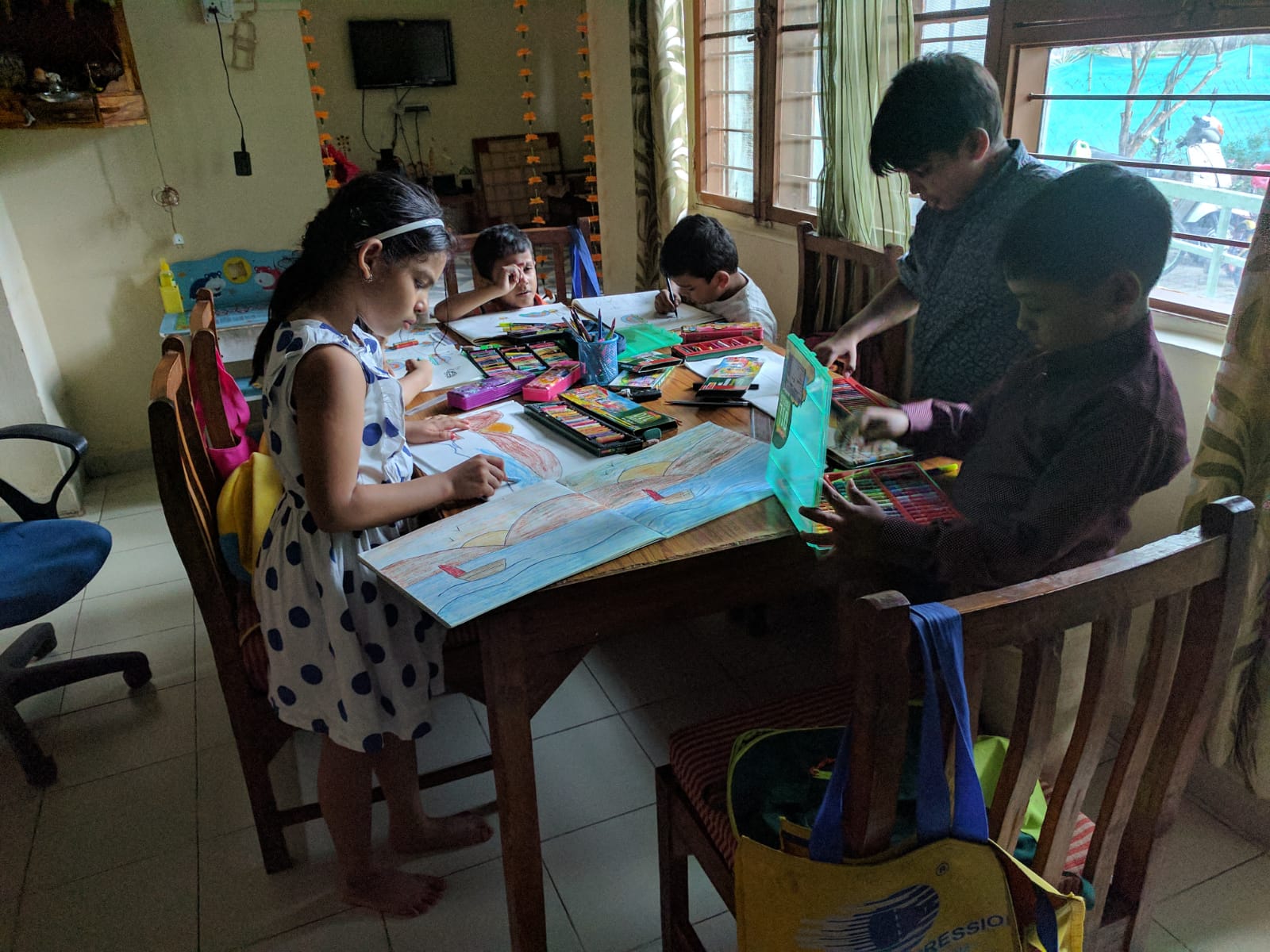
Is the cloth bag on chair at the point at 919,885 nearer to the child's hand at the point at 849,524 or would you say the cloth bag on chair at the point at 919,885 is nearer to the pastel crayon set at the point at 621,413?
the child's hand at the point at 849,524

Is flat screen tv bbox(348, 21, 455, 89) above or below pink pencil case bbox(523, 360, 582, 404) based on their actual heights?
above

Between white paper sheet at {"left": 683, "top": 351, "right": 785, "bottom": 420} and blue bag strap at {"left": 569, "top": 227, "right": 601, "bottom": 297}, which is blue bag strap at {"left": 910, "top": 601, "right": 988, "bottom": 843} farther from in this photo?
blue bag strap at {"left": 569, "top": 227, "right": 601, "bottom": 297}

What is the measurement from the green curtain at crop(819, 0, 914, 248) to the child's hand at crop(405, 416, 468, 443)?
4.95 feet

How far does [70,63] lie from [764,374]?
2872 millimetres

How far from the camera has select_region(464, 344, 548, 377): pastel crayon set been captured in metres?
1.89

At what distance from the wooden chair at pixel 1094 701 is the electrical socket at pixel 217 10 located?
3.28m

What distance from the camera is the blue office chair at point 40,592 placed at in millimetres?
1743

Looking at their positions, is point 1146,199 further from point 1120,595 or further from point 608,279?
point 608,279

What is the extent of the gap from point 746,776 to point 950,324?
950 millimetres

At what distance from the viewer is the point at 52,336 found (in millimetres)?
3201

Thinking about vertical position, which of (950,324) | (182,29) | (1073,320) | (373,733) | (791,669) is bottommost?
(791,669)

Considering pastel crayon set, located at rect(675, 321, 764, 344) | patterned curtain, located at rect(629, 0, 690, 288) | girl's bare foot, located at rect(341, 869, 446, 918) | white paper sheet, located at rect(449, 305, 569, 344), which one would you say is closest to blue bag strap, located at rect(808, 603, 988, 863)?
girl's bare foot, located at rect(341, 869, 446, 918)

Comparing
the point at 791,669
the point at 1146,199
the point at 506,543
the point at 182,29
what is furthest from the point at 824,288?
the point at 182,29

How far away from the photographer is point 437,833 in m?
1.58
